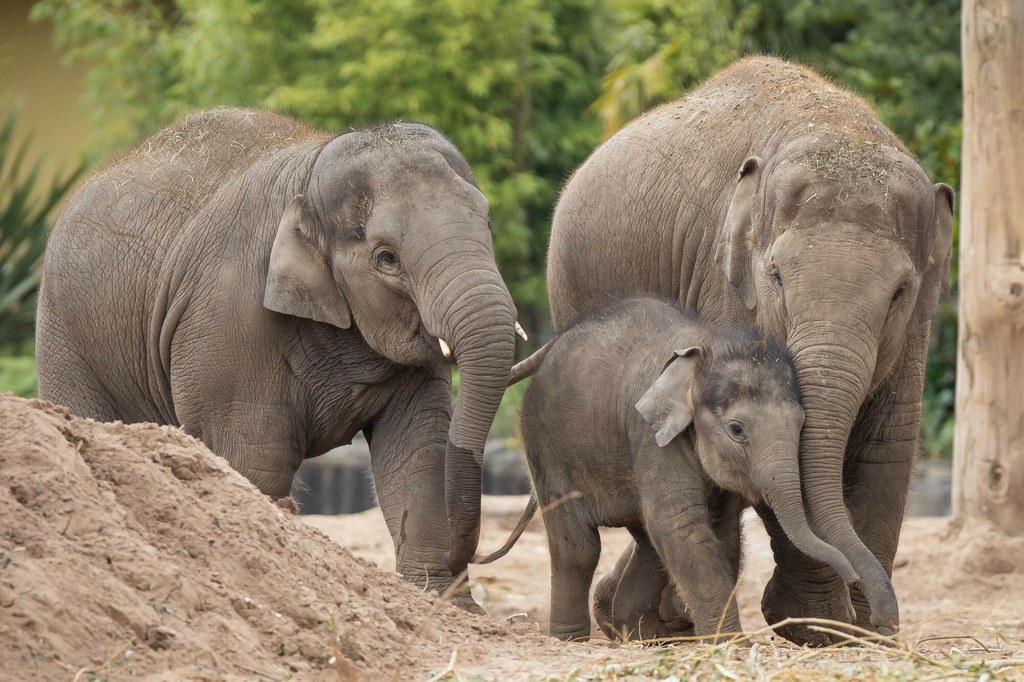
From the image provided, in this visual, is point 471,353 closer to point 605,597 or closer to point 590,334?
point 590,334

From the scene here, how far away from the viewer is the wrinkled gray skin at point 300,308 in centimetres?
664

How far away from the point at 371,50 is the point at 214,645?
1449cm

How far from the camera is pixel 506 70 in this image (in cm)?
1900

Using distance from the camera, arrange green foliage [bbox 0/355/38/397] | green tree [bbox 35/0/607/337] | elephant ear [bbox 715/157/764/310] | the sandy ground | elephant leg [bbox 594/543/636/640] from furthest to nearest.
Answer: green tree [bbox 35/0/607/337]
green foliage [bbox 0/355/38/397]
the sandy ground
elephant leg [bbox 594/543/636/640]
elephant ear [bbox 715/157/764/310]

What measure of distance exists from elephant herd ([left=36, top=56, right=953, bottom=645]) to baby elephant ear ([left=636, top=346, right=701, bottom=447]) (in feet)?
0.04

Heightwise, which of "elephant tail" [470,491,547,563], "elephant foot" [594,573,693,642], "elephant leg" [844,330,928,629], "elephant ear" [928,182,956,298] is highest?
"elephant ear" [928,182,956,298]

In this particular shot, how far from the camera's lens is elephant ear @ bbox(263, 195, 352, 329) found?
6.95 m

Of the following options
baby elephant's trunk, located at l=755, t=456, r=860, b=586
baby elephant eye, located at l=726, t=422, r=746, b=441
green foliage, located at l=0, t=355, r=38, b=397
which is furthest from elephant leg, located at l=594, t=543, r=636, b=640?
green foliage, located at l=0, t=355, r=38, b=397

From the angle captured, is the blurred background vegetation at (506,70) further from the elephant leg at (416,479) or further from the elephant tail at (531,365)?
the elephant leg at (416,479)

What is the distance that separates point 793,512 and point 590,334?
1435 millimetres

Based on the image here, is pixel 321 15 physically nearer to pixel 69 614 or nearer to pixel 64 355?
pixel 64 355

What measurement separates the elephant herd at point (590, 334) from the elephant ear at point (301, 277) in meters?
0.01

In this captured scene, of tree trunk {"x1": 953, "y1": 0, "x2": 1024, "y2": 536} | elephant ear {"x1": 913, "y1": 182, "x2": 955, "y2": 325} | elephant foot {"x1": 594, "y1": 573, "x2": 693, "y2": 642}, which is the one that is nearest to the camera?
elephant ear {"x1": 913, "y1": 182, "x2": 955, "y2": 325}

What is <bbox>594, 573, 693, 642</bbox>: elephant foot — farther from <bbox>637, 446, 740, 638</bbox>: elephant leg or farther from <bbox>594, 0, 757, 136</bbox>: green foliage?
<bbox>594, 0, 757, 136</bbox>: green foliage
